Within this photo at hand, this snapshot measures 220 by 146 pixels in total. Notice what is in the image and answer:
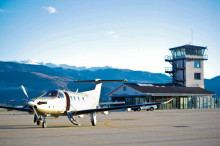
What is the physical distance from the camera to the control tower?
85.9 meters

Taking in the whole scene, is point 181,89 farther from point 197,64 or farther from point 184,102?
point 197,64

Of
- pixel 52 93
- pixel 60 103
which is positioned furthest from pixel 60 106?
pixel 52 93

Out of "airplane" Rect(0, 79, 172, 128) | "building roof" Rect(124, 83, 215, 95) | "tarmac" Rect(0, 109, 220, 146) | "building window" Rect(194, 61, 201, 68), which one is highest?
"building window" Rect(194, 61, 201, 68)

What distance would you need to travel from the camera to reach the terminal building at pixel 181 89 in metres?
70.8

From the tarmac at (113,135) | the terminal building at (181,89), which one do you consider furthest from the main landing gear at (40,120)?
the terminal building at (181,89)

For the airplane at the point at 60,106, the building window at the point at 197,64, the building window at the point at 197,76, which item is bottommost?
the airplane at the point at 60,106

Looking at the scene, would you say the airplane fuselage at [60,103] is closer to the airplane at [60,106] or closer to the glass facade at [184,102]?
the airplane at [60,106]

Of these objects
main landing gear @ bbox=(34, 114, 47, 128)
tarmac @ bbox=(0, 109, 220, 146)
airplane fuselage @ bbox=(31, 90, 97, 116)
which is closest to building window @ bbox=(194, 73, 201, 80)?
tarmac @ bbox=(0, 109, 220, 146)

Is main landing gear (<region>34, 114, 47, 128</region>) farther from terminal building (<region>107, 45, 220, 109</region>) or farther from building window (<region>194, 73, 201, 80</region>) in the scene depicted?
building window (<region>194, 73, 201, 80</region>)

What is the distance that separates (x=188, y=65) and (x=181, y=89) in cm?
1120

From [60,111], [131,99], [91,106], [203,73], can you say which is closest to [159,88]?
[131,99]

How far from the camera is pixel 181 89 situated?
7812 centimetres

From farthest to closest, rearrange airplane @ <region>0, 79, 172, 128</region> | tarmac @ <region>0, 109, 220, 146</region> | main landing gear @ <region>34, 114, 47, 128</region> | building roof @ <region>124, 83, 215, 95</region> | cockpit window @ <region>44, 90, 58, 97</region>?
building roof @ <region>124, 83, 215, 95</region> → cockpit window @ <region>44, 90, 58, 97</region> → main landing gear @ <region>34, 114, 47, 128</region> → airplane @ <region>0, 79, 172, 128</region> → tarmac @ <region>0, 109, 220, 146</region>

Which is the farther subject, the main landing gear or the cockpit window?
the cockpit window
